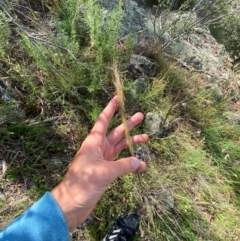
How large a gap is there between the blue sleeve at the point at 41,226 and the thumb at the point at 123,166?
1.19 feet

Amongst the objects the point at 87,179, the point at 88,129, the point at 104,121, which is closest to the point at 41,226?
the point at 87,179

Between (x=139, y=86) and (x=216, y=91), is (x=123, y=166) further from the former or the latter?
(x=216, y=91)

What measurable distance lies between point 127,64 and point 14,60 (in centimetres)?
92

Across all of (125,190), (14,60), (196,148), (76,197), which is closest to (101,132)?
(76,197)

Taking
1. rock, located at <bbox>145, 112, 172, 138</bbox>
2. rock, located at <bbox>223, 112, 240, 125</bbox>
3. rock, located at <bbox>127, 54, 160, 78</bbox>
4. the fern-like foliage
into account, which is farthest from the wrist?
rock, located at <bbox>223, 112, 240, 125</bbox>

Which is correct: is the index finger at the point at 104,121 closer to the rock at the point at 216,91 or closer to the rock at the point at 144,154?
the rock at the point at 144,154

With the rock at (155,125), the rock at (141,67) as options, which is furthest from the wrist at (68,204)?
the rock at (141,67)

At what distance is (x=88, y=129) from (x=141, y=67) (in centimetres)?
75

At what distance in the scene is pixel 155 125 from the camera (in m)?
2.48

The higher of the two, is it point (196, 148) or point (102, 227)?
point (196, 148)

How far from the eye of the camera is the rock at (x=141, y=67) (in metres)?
2.64

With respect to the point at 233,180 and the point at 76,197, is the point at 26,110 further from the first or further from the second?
the point at 233,180

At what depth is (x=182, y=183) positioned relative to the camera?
98.6 inches

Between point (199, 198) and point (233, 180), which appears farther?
point (233, 180)
